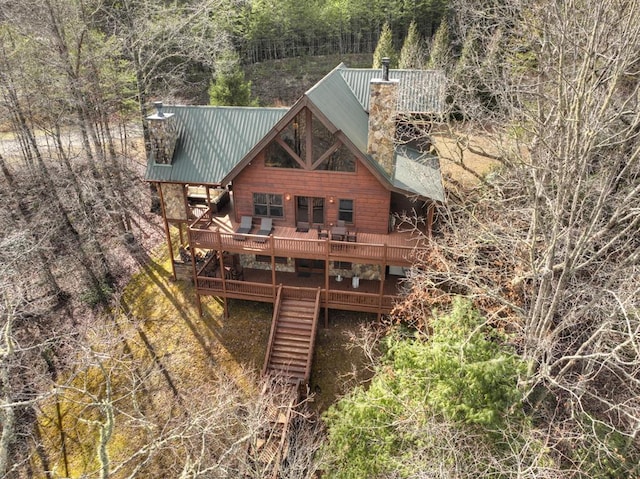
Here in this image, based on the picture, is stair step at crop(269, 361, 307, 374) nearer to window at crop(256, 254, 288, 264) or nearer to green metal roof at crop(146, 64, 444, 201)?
window at crop(256, 254, 288, 264)

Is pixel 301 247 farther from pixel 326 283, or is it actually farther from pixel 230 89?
pixel 230 89

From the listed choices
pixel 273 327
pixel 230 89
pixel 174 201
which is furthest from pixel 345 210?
pixel 230 89

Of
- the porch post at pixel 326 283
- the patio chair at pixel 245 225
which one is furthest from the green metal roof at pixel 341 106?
the patio chair at pixel 245 225

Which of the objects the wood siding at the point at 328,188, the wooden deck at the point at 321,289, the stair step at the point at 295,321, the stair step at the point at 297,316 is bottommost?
the stair step at the point at 295,321

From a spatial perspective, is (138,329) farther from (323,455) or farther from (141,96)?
(141,96)

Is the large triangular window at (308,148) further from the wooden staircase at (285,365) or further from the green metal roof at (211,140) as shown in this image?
the wooden staircase at (285,365)

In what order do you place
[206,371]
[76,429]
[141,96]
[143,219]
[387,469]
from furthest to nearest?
[143,219], [141,96], [206,371], [76,429], [387,469]

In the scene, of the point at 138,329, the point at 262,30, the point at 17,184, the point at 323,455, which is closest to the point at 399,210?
the point at 323,455
